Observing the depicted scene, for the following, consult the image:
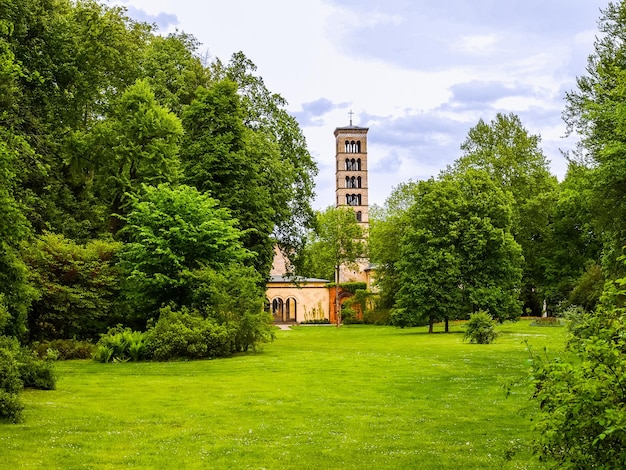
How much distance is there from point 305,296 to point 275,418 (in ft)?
175

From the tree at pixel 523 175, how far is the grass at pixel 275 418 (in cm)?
3363

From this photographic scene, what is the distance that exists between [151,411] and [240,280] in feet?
39.1

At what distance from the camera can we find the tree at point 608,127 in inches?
715

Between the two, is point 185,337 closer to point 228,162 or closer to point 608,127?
point 228,162

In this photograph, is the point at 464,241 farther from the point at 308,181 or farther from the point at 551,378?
the point at 551,378

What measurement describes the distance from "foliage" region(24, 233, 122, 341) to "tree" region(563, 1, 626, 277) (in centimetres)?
1658

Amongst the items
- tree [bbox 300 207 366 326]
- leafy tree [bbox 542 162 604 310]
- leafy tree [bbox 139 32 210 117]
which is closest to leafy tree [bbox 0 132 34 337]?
leafy tree [bbox 139 32 210 117]

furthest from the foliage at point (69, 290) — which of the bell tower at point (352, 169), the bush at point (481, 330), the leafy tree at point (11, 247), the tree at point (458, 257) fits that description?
the bell tower at point (352, 169)

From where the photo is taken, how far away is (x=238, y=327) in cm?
2362

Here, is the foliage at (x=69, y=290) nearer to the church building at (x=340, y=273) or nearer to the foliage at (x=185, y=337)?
the foliage at (x=185, y=337)

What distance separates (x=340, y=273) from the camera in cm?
7712

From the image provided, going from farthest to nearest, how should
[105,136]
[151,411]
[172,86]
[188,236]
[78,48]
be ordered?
1. [172,86]
2. [78,48]
3. [105,136]
4. [188,236]
5. [151,411]

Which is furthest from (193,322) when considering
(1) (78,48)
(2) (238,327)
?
(1) (78,48)

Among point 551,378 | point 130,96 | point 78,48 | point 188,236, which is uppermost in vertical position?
point 78,48
